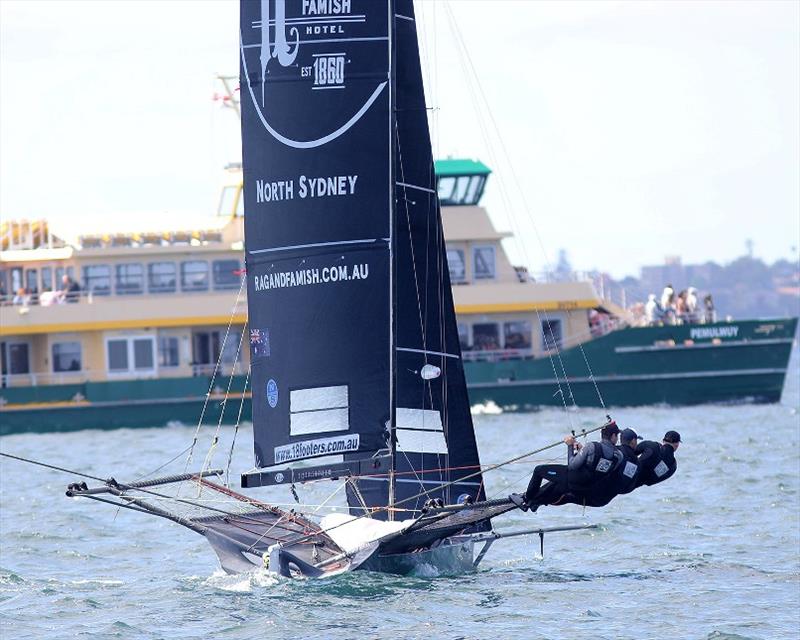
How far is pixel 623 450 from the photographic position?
13922 mm

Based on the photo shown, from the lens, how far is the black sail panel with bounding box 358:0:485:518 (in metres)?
15.5

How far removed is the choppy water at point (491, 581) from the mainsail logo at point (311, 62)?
3823 mm

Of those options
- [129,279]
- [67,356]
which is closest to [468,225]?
[129,279]

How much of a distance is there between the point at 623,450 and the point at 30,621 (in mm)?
4848

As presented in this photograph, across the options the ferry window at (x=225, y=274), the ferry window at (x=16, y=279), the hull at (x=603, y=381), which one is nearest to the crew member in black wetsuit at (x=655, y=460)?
the hull at (x=603, y=381)

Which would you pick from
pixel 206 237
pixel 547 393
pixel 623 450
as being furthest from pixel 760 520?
pixel 206 237

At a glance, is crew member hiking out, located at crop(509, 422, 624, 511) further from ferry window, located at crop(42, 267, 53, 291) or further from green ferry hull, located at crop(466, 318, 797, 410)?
ferry window, located at crop(42, 267, 53, 291)

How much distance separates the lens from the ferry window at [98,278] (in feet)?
127

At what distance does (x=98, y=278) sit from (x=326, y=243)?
963 inches

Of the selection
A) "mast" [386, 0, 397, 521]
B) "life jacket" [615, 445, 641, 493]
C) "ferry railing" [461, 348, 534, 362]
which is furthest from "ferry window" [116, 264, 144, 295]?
"life jacket" [615, 445, 641, 493]

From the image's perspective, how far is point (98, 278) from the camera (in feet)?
127

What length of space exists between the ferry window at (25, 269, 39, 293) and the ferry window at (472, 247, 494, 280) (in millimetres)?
9704

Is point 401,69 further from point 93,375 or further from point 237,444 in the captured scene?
point 93,375

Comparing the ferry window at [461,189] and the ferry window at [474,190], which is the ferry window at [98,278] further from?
the ferry window at [474,190]
